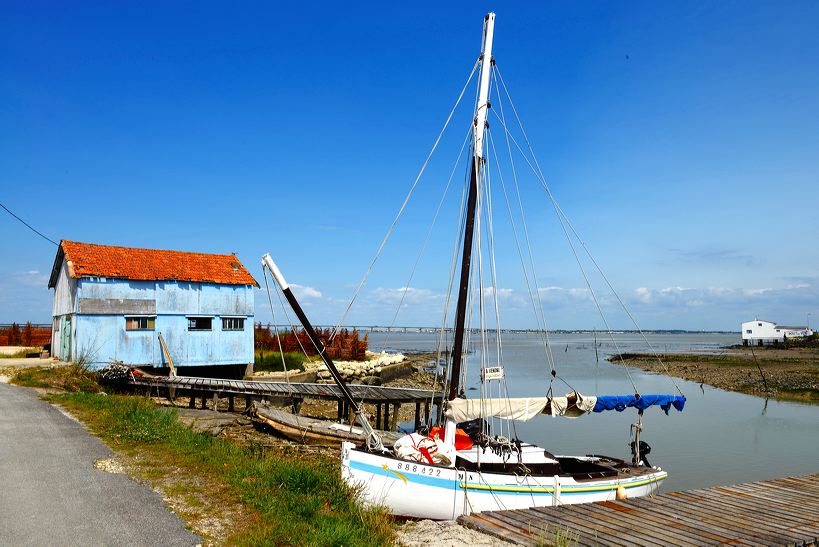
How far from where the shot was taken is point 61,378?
87.4 ft

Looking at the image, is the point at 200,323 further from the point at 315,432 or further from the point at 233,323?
the point at 315,432

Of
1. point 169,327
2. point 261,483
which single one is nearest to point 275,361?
point 169,327

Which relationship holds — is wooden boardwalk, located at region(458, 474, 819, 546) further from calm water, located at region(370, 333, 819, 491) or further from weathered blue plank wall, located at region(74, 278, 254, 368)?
weathered blue plank wall, located at region(74, 278, 254, 368)

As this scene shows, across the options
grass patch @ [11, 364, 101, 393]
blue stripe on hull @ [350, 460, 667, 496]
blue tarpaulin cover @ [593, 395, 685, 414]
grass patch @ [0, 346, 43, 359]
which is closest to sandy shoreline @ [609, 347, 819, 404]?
blue tarpaulin cover @ [593, 395, 685, 414]

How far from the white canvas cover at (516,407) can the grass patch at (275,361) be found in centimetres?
2757

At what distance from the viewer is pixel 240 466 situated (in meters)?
12.5

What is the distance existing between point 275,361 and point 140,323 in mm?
14075

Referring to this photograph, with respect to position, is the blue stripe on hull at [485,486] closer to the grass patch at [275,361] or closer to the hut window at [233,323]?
the hut window at [233,323]

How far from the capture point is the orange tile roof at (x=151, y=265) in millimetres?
31641

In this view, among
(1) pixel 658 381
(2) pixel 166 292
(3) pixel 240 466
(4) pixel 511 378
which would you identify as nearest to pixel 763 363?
(1) pixel 658 381

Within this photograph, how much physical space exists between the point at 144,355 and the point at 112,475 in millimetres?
21861

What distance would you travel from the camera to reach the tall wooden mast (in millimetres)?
16141

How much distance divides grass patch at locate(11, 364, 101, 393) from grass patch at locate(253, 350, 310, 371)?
15.1 m

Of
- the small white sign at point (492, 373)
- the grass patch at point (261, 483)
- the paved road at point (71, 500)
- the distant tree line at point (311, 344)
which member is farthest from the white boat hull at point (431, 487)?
the distant tree line at point (311, 344)
